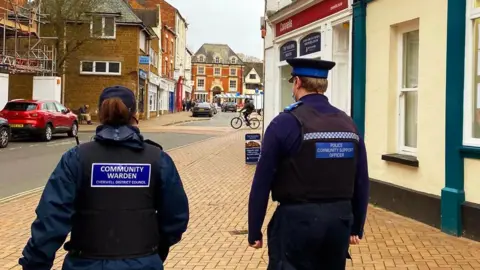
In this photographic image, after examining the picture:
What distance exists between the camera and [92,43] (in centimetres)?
3550

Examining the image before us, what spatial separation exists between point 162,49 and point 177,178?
51044 mm

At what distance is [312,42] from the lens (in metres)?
11.7

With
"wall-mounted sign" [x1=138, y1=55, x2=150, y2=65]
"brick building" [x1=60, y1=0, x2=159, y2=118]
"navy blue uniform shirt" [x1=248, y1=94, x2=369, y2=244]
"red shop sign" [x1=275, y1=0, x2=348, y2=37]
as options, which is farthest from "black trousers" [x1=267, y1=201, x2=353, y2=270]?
"brick building" [x1=60, y1=0, x2=159, y2=118]

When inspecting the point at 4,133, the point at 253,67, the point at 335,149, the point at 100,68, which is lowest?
the point at 4,133

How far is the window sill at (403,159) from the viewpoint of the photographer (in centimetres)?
755

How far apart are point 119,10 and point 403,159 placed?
32310 mm

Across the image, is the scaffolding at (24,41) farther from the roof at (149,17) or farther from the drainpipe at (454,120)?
the drainpipe at (454,120)

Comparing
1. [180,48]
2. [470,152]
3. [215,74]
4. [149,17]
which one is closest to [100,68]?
[149,17]

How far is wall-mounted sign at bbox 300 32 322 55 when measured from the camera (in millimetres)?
11352

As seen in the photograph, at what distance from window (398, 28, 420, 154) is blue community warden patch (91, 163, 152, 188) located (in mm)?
6273

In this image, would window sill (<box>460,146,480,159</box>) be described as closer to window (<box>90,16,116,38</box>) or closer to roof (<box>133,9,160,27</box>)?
window (<box>90,16,116,38</box>)

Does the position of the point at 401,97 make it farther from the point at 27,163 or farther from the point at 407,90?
the point at 27,163

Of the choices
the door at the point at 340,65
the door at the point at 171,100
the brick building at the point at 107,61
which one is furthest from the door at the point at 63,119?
the door at the point at 171,100

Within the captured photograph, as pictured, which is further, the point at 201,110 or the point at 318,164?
the point at 201,110
